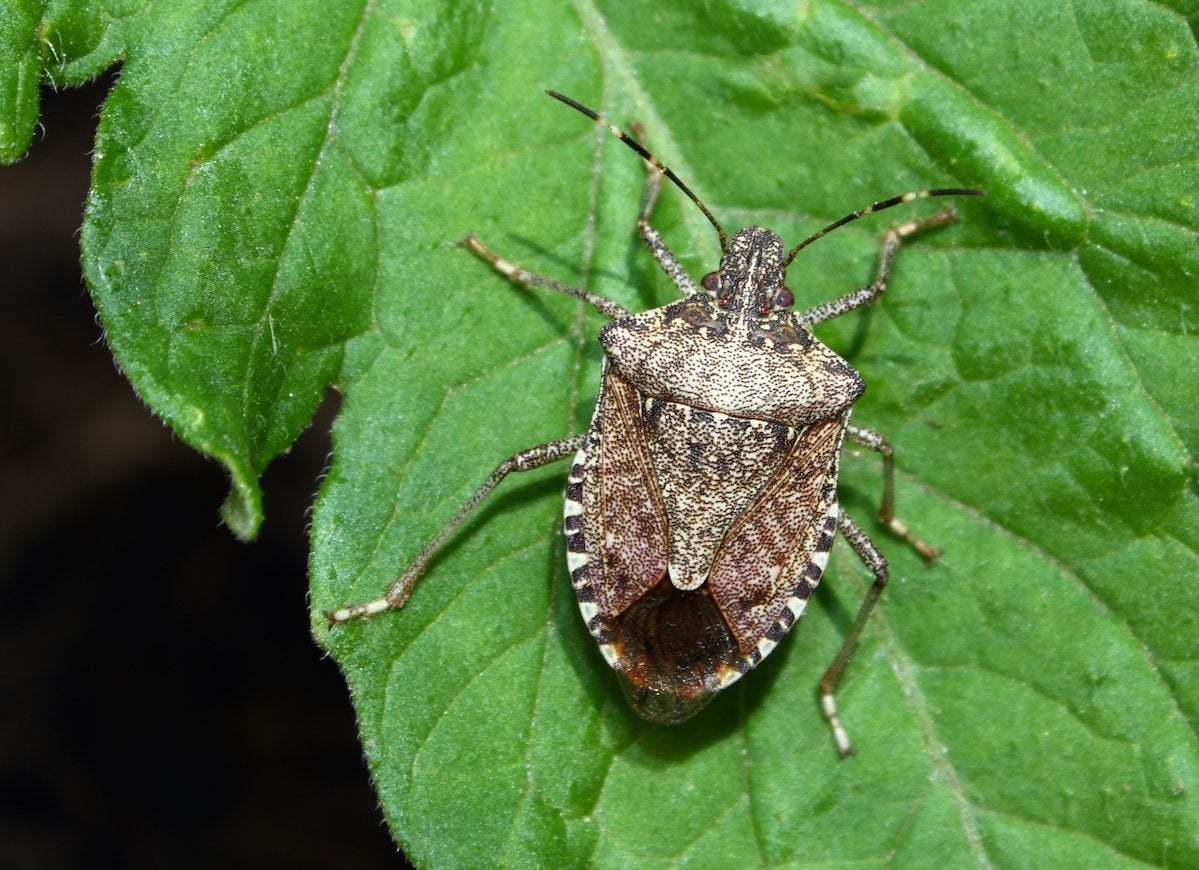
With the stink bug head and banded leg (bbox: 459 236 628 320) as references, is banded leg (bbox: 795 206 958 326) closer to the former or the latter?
the stink bug head

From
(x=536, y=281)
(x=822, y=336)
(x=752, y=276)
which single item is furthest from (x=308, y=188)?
(x=822, y=336)

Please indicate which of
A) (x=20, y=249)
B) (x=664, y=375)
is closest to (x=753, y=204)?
(x=664, y=375)

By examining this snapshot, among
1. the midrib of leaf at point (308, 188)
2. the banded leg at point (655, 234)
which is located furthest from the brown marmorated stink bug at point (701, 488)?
the midrib of leaf at point (308, 188)

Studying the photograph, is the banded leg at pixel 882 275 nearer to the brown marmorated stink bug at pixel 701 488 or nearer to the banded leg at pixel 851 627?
the brown marmorated stink bug at pixel 701 488

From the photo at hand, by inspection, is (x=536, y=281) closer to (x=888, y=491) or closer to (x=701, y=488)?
(x=701, y=488)

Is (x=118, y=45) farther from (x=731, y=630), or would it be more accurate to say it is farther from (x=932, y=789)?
(x=932, y=789)

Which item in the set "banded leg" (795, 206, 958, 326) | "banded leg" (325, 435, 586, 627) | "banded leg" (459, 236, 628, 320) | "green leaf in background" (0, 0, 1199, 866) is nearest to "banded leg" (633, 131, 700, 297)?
"green leaf in background" (0, 0, 1199, 866)
